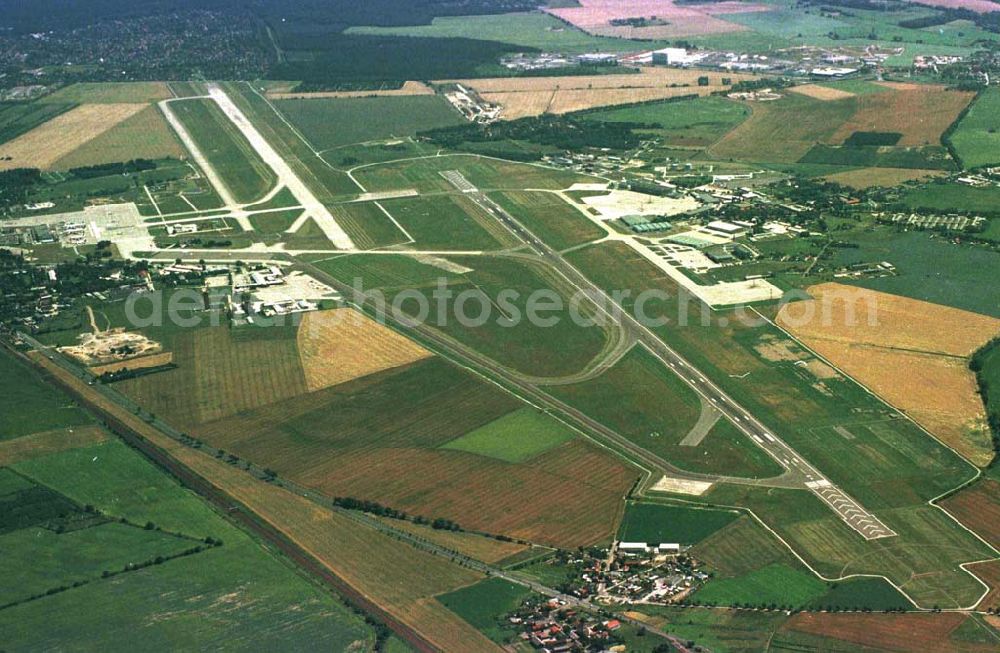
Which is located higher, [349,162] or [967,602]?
[349,162]

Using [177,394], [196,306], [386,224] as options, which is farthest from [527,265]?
[177,394]

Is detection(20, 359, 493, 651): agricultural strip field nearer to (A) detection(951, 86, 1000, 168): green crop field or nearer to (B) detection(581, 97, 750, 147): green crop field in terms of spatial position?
(B) detection(581, 97, 750, 147): green crop field

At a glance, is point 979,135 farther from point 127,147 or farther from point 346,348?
point 127,147

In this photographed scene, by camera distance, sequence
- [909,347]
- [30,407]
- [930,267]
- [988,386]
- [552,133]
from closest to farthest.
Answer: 1. [30,407]
2. [988,386]
3. [909,347]
4. [930,267]
5. [552,133]

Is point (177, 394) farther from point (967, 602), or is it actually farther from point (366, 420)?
point (967, 602)

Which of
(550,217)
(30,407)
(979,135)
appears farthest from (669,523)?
(979,135)

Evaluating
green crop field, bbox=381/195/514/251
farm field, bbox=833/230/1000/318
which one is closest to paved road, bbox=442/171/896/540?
green crop field, bbox=381/195/514/251
